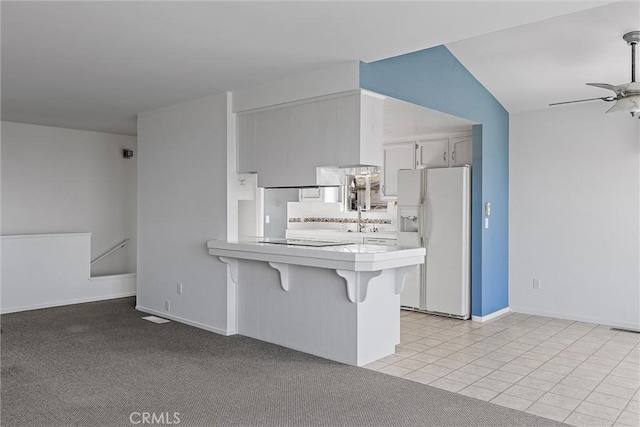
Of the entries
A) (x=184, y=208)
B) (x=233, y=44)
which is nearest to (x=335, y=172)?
(x=233, y=44)

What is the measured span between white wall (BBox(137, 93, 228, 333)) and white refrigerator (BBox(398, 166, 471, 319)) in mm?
2309

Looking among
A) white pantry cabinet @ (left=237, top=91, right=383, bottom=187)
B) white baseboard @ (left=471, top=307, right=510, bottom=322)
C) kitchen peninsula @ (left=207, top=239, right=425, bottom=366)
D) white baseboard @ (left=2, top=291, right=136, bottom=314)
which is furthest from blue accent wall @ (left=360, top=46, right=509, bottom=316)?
white baseboard @ (left=2, top=291, right=136, bottom=314)

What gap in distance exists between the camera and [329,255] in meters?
3.84

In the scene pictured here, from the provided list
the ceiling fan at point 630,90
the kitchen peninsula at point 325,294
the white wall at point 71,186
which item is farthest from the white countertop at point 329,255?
the white wall at point 71,186

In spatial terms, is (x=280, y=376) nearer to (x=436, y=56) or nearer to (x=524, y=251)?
(x=436, y=56)

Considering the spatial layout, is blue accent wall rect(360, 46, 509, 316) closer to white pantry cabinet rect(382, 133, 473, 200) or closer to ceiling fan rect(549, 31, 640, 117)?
white pantry cabinet rect(382, 133, 473, 200)

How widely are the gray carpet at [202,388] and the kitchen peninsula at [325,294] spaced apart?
0.18m

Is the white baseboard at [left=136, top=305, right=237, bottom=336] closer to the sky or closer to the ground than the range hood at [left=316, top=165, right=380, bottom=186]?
closer to the ground

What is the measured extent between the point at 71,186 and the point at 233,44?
4.65 m

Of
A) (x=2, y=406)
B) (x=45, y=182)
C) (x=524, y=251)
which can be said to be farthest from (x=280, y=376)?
(x=45, y=182)

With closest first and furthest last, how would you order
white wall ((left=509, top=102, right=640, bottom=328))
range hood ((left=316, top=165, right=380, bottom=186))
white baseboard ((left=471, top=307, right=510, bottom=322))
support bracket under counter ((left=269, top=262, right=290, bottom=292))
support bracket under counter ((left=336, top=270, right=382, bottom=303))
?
support bracket under counter ((left=336, top=270, right=382, bottom=303)) < range hood ((left=316, top=165, right=380, bottom=186)) < support bracket under counter ((left=269, top=262, right=290, bottom=292)) < white wall ((left=509, top=102, right=640, bottom=328)) < white baseboard ((left=471, top=307, right=510, bottom=322))

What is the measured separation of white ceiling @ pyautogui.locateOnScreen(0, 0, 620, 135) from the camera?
2.95 metres

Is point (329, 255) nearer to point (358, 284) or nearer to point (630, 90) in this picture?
point (358, 284)

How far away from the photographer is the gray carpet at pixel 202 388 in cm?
297
